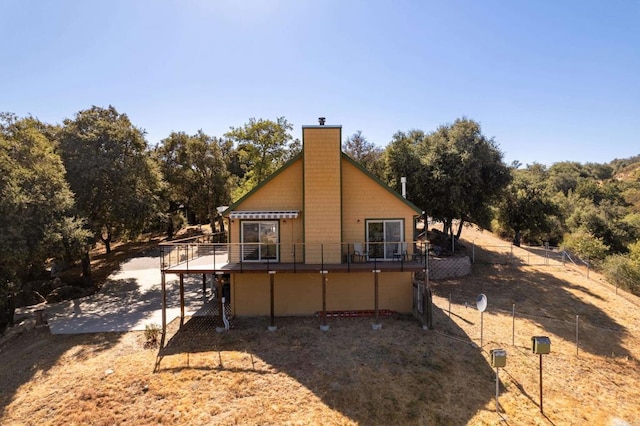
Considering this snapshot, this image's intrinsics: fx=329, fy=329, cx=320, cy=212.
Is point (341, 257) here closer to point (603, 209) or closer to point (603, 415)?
point (603, 415)

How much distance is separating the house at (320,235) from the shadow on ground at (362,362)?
1.14m

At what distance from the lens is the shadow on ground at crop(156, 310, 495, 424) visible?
31.4ft

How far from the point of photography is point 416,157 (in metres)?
26.9

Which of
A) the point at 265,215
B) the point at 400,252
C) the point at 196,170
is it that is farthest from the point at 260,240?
the point at 196,170

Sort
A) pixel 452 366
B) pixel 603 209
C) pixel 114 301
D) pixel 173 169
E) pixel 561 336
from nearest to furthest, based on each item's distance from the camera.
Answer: pixel 452 366 → pixel 561 336 → pixel 114 301 → pixel 173 169 → pixel 603 209

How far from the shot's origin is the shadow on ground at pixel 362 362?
31.4ft

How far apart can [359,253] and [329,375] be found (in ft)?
20.3

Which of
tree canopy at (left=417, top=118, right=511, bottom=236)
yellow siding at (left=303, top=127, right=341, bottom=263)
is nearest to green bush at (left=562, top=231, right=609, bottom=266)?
tree canopy at (left=417, top=118, right=511, bottom=236)

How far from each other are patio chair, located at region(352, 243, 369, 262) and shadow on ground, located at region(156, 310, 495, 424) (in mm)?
2841

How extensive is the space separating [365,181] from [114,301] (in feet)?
53.4

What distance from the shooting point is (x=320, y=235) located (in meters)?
15.5

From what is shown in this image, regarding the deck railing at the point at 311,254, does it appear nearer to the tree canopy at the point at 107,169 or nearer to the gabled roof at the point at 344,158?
the gabled roof at the point at 344,158

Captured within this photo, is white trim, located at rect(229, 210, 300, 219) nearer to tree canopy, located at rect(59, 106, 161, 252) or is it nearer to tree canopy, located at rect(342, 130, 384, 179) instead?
tree canopy, located at rect(59, 106, 161, 252)

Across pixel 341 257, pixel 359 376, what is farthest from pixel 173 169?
pixel 359 376
